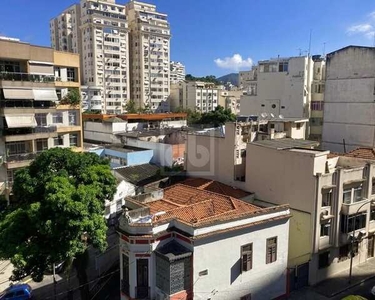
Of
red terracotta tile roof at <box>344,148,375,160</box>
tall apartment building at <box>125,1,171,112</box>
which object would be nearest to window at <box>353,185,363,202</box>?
red terracotta tile roof at <box>344,148,375,160</box>

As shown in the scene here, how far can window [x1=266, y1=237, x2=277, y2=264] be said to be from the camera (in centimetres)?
1969

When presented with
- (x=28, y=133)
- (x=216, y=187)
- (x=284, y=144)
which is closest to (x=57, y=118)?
(x=28, y=133)

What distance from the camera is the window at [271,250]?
1969cm

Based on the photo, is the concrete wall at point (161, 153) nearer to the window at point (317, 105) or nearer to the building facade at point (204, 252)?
the building facade at point (204, 252)

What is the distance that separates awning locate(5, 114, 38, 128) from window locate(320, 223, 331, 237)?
866 inches

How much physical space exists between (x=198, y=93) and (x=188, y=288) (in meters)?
85.7

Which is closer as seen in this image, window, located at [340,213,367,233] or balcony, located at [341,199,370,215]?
balcony, located at [341,199,370,215]

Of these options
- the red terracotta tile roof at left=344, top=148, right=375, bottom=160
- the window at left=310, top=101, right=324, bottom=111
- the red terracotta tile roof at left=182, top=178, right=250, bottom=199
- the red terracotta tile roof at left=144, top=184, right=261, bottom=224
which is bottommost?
the red terracotta tile roof at left=182, top=178, right=250, bottom=199

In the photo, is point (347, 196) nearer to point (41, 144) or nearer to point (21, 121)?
point (41, 144)

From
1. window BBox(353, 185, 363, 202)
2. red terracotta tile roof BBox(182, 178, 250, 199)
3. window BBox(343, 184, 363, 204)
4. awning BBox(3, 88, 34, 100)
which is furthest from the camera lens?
awning BBox(3, 88, 34, 100)

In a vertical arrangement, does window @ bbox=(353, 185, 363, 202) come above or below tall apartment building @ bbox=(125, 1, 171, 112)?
below

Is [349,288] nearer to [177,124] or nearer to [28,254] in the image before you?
[28,254]

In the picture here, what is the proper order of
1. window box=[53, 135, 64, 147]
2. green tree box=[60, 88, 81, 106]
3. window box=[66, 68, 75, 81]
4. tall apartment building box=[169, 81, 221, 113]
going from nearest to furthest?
window box=[53, 135, 64, 147] → green tree box=[60, 88, 81, 106] → window box=[66, 68, 75, 81] → tall apartment building box=[169, 81, 221, 113]

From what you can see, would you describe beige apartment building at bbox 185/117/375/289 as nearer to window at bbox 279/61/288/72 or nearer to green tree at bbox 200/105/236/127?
window at bbox 279/61/288/72
